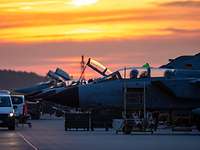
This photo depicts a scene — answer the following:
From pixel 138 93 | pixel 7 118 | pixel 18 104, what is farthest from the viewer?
pixel 18 104

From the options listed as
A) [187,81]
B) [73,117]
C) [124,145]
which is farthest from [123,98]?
[124,145]

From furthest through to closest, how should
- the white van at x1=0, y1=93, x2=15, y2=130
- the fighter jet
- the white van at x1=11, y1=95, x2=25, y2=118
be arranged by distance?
the white van at x1=11, y1=95, x2=25, y2=118 < the white van at x1=0, y1=93, x2=15, y2=130 < the fighter jet

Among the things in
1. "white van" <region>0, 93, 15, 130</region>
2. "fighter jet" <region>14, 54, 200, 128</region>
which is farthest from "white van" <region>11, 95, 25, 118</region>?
"fighter jet" <region>14, 54, 200, 128</region>

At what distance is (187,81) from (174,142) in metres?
6.79

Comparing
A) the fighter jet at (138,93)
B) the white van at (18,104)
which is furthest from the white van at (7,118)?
the white van at (18,104)

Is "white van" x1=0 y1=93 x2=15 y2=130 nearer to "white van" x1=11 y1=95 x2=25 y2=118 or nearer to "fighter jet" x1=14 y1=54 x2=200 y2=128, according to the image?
"fighter jet" x1=14 y1=54 x2=200 y2=128

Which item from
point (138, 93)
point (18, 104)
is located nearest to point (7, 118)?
point (138, 93)

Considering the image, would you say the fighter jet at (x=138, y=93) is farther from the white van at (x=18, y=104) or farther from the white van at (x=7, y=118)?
the white van at (x=18, y=104)

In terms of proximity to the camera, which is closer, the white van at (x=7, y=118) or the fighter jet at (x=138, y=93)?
the fighter jet at (x=138, y=93)

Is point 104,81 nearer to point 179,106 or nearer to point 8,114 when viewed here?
point 179,106

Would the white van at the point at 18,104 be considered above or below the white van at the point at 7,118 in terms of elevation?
above

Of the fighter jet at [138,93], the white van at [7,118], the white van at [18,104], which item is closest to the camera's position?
the fighter jet at [138,93]

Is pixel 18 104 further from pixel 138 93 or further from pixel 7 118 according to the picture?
pixel 138 93

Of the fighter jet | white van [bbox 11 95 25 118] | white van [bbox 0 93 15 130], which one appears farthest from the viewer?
white van [bbox 11 95 25 118]
